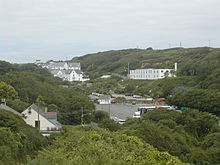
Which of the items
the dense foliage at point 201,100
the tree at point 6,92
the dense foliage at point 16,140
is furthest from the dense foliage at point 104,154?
the dense foliage at point 201,100

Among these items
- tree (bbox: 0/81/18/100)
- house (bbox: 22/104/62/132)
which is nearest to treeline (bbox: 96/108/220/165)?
house (bbox: 22/104/62/132)

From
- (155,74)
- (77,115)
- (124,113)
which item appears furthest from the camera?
(155,74)

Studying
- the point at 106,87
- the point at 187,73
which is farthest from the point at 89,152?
the point at 106,87

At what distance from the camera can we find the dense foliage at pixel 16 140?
50.2 ft

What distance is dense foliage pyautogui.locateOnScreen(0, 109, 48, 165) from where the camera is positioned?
15.3m

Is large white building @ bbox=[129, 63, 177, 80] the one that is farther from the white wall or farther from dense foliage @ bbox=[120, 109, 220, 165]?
the white wall

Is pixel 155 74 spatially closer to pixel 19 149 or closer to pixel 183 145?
pixel 183 145

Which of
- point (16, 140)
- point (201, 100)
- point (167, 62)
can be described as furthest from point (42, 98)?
point (167, 62)

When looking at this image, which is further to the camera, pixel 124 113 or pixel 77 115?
pixel 124 113

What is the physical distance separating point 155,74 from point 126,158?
2544 inches

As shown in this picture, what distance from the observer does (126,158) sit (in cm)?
1038

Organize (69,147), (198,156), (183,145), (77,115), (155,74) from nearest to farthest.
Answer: (69,147)
(198,156)
(183,145)
(77,115)
(155,74)

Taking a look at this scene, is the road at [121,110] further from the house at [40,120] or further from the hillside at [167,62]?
the house at [40,120]

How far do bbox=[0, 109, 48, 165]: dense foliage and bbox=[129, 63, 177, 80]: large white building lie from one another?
5196cm
